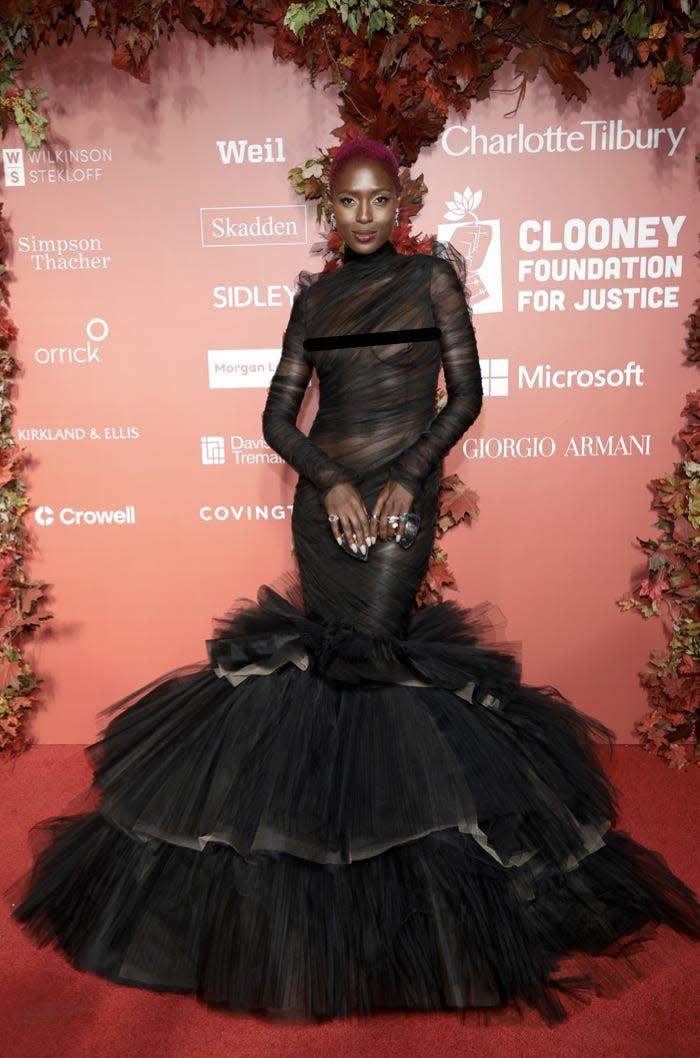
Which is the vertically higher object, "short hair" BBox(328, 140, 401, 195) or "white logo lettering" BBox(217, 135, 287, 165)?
"white logo lettering" BBox(217, 135, 287, 165)

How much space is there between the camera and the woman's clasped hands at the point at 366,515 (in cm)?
212

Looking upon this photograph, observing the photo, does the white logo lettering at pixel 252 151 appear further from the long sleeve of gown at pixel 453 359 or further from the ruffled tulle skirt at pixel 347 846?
the ruffled tulle skirt at pixel 347 846

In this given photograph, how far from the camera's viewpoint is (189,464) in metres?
3.16

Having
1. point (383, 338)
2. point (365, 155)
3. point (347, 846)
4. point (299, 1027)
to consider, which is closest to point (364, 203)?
point (365, 155)

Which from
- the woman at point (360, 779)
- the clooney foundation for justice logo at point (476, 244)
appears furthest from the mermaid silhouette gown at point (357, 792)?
the clooney foundation for justice logo at point (476, 244)

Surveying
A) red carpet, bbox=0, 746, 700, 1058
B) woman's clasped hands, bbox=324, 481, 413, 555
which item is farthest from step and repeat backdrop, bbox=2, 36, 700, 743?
red carpet, bbox=0, 746, 700, 1058

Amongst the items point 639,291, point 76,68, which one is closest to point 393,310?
point 639,291

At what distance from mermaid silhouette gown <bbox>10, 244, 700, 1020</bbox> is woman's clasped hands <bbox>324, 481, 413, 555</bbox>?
1.4 inches

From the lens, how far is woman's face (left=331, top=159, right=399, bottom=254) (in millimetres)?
2176

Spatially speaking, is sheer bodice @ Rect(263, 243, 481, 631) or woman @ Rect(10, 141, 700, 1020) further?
sheer bodice @ Rect(263, 243, 481, 631)

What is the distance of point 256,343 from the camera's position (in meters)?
3.05

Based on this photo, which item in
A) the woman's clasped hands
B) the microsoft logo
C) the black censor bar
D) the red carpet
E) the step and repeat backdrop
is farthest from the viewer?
the microsoft logo

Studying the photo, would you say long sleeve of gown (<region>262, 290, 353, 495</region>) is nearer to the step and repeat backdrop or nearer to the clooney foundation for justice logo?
the step and repeat backdrop

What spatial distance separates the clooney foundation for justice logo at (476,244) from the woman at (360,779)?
2.41 ft
